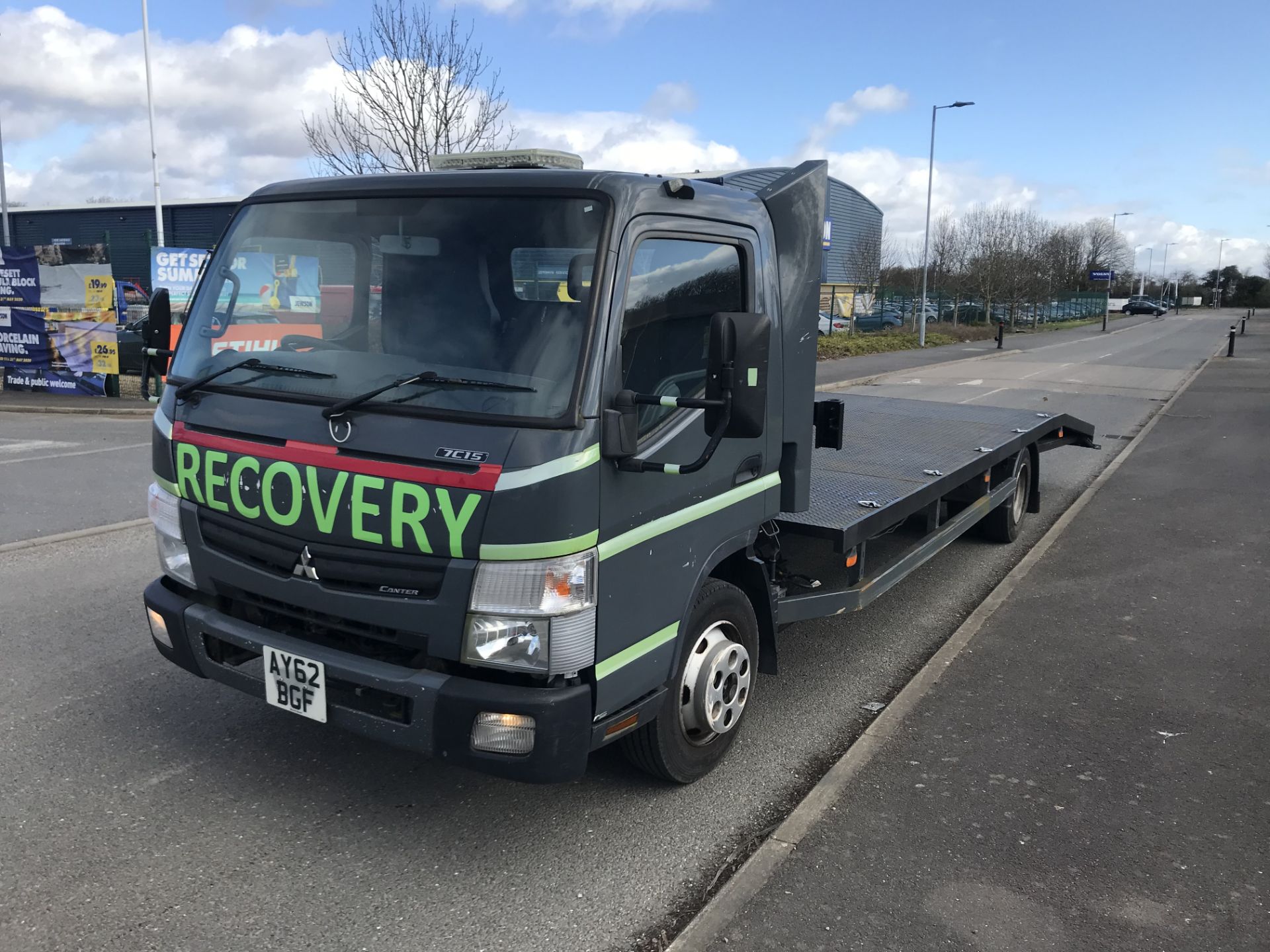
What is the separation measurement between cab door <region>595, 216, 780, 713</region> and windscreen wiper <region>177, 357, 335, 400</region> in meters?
1.04

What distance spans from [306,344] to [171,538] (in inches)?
35.9

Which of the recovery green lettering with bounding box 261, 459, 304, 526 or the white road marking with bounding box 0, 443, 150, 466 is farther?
the white road marking with bounding box 0, 443, 150, 466

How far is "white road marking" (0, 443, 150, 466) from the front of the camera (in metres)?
10.7

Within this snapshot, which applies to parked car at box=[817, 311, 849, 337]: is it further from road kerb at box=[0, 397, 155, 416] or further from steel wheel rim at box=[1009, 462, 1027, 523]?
steel wheel rim at box=[1009, 462, 1027, 523]

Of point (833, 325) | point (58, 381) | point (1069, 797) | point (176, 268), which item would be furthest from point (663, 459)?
point (833, 325)

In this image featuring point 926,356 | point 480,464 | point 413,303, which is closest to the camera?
point 480,464

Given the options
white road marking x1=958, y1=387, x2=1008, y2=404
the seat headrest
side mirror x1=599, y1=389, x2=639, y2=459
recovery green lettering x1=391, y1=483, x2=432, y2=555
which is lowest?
white road marking x1=958, y1=387, x2=1008, y2=404

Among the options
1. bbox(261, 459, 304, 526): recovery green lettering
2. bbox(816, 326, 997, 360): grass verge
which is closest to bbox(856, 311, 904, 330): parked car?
bbox(816, 326, 997, 360): grass verge

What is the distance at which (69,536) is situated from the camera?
728cm

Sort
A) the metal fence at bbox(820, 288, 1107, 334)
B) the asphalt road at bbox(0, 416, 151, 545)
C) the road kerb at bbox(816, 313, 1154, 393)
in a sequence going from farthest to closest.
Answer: the metal fence at bbox(820, 288, 1107, 334) < the road kerb at bbox(816, 313, 1154, 393) < the asphalt road at bbox(0, 416, 151, 545)

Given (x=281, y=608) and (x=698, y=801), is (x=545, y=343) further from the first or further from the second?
(x=698, y=801)

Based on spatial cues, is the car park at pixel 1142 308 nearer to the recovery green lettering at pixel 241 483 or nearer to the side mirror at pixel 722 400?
the side mirror at pixel 722 400

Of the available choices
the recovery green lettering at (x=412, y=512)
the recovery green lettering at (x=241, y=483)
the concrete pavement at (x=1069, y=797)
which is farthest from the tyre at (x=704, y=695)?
the recovery green lettering at (x=241, y=483)

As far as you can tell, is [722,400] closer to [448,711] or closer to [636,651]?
[636,651]
